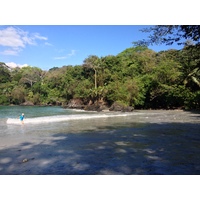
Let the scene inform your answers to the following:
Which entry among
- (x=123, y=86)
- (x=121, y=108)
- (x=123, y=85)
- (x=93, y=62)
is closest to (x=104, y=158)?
A: (x=121, y=108)

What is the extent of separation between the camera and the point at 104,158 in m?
6.83

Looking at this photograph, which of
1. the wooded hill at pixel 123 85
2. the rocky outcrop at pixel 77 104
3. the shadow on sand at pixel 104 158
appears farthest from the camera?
the rocky outcrop at pixel 77 104

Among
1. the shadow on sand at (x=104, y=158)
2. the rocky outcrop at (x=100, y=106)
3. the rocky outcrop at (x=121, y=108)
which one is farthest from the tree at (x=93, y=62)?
the shadow on sand at (x=104, y=158)

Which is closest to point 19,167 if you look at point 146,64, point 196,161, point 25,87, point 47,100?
point 196,161

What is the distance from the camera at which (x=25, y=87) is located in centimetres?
7062

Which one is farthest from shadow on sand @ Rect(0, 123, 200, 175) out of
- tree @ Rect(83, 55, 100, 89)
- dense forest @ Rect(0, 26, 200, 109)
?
tree @ Rect(83, 55, 100, 89)

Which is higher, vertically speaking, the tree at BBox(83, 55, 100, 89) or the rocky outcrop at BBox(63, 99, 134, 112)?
the tree at BBox(83, 55, 100, 89)

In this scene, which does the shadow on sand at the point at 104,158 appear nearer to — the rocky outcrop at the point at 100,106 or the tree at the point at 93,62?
the rocky outcrop at the point at 100,106

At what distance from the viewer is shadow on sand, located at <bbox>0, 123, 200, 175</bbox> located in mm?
5602

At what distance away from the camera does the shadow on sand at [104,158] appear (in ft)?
18.4

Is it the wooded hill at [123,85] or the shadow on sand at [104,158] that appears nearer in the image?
the shadow on sand at [104,158]

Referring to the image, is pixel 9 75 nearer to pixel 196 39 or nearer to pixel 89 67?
pixel 89 67

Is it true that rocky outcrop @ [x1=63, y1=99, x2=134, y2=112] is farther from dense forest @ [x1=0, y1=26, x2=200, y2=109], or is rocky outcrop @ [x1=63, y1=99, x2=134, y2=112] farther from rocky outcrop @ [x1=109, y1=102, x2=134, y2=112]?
dense forest @ [x1=0, y1=26, x2=200, y2=109]

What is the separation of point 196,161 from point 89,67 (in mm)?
42322
